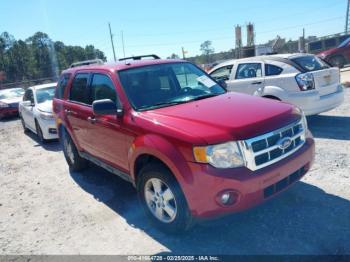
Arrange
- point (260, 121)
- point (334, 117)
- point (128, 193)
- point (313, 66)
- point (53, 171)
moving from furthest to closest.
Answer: point (334, 117) < point (313, 66) < point (53, 171) < point (128, 193) < point (260, 121)

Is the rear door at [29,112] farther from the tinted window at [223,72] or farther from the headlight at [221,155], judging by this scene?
the headlight at [221,155]

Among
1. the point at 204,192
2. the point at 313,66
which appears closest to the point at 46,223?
the point at 204,192

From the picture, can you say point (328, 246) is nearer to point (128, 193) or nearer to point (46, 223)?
point (128, 193)

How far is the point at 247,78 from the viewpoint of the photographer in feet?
24.7

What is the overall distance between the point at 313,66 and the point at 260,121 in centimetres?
453

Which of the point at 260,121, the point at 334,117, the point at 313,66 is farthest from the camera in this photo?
the point at 334,117

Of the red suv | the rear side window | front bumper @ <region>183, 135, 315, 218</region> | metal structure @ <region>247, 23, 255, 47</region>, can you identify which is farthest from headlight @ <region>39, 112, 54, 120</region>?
metal structure @ <region>247, 23, 255, 47</region>

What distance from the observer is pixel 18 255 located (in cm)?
360

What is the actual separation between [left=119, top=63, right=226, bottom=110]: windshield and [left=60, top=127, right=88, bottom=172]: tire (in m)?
2.29

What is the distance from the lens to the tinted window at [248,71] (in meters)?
7.32

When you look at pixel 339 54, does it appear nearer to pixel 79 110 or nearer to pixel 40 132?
pixel 40 132

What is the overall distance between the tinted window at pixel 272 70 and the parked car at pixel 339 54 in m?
12.5

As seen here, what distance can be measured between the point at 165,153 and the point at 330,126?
5.14 m

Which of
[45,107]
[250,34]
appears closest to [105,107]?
[45,107]
